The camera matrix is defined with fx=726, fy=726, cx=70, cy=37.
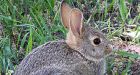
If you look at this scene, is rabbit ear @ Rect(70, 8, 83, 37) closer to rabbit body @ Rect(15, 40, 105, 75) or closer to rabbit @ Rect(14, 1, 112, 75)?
rabbit @ Rect(14, 1, 112, 75)

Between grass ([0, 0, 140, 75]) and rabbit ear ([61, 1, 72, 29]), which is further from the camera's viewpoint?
grass ([0, 0, 140, 75])

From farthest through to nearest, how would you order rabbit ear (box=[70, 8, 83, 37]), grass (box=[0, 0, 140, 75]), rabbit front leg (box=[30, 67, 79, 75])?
grass (box=[0, 0, 140, 75]) → rabbit ear (box=[70, 8, 83, 37]) → rabbit front leg (box=[30, 67, 79, 75])

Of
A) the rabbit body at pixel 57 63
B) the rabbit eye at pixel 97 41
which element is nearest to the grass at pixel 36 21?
the rabbit body at pixel 57 63

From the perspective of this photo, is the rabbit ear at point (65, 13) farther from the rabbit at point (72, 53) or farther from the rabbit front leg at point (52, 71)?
the rabbit front leg at point (52, 71)

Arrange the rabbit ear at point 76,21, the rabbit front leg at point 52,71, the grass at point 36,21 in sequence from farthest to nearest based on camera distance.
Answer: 1. the grass at point 36,21
2. the rabbit ear at point 76,21
3. the rabbit front leg at point 52,71

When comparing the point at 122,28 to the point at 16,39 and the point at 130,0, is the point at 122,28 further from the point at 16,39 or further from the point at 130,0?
the point at 16,39

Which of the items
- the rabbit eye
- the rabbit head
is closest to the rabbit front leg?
the rabbit head

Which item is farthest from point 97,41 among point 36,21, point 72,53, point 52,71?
point 36,21

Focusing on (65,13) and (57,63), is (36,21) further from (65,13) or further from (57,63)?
(57,63)
